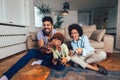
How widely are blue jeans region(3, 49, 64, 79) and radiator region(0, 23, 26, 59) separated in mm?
1101

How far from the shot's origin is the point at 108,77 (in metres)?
1.71

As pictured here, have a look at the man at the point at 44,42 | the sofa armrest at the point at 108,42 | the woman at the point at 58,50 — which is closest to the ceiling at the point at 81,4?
the sofa armrest at the point at 108,42

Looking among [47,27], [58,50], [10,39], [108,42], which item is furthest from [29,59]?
[108,42]

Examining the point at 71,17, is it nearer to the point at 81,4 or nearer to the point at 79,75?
the point at 81,4

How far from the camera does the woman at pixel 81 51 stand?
2.01m

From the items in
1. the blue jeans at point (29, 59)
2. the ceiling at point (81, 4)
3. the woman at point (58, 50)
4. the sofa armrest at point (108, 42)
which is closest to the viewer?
the blue jeans at point (29, 59)

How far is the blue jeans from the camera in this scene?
1.48 m

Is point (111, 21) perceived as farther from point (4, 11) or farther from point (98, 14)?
point (4, 11)

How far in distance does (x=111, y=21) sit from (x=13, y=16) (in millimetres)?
5687

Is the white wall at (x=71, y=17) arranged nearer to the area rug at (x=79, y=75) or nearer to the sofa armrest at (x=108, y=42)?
the sofa armrest at (x=108, y=42)

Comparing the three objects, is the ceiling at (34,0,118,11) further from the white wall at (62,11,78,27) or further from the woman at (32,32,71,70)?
the woman at (32,32,71,70)

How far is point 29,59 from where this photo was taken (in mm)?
1684

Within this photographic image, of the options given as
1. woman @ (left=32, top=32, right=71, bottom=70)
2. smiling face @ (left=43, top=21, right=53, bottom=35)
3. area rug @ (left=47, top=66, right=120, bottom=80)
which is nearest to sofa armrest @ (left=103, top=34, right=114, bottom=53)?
area rug @ (left=47, top=66, right=120, bottom=80)

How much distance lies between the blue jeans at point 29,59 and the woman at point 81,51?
13.6 inches
